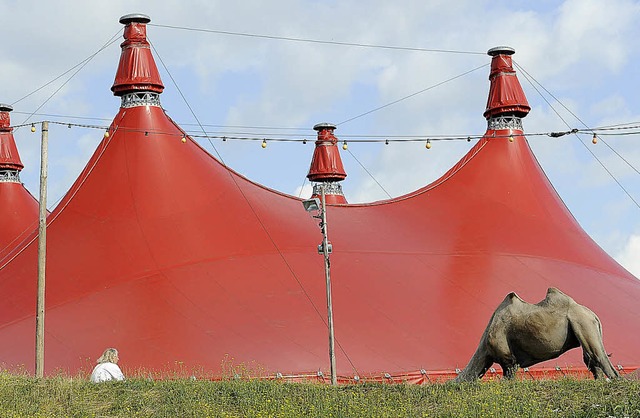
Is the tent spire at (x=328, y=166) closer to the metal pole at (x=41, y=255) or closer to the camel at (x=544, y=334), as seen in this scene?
the metal pole at (x=41, y=255)

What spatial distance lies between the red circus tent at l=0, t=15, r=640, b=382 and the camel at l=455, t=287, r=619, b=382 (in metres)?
5.70

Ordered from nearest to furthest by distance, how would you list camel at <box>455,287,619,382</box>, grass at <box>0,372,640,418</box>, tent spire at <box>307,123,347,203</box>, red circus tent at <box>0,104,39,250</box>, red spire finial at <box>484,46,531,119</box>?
grass at <box>0,372,640,418</box> < camel at <box>455,287,619,382</box> < red spire finial at <box>484,46,531,119</box> < red circus tent at <box>0,104,39,250</box> < tent spire at <box>307,123,347,203</box>

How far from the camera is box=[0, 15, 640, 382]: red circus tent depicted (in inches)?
702

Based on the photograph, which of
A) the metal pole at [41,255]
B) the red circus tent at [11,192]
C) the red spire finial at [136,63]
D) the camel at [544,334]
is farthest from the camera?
the red circus tent at [11,192]

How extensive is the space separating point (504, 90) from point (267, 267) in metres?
8.74

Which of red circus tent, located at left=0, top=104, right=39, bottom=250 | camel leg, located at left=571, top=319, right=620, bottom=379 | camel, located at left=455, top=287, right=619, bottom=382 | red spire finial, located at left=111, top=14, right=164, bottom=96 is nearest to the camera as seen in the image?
camel leg, located at left=571, top=319, right=620, bottom=379

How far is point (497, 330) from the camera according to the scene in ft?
39.6

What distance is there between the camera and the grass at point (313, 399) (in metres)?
9.93

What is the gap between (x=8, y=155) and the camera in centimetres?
2830

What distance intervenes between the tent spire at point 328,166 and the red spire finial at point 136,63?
781 cm

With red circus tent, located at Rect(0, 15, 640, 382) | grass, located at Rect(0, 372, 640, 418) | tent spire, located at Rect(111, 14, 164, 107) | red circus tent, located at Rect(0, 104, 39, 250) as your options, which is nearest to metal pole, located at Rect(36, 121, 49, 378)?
red circus tent, located at Rect(0, 15, 640, 382)

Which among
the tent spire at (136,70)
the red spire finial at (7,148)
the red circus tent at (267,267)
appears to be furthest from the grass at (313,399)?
the red spire finial at (7,148)

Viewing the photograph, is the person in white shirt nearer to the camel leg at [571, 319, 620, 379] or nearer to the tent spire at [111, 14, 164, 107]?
the camel leg at [571, 319, 620, 379]

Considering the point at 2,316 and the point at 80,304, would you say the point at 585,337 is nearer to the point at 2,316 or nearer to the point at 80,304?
the point at 80,304
